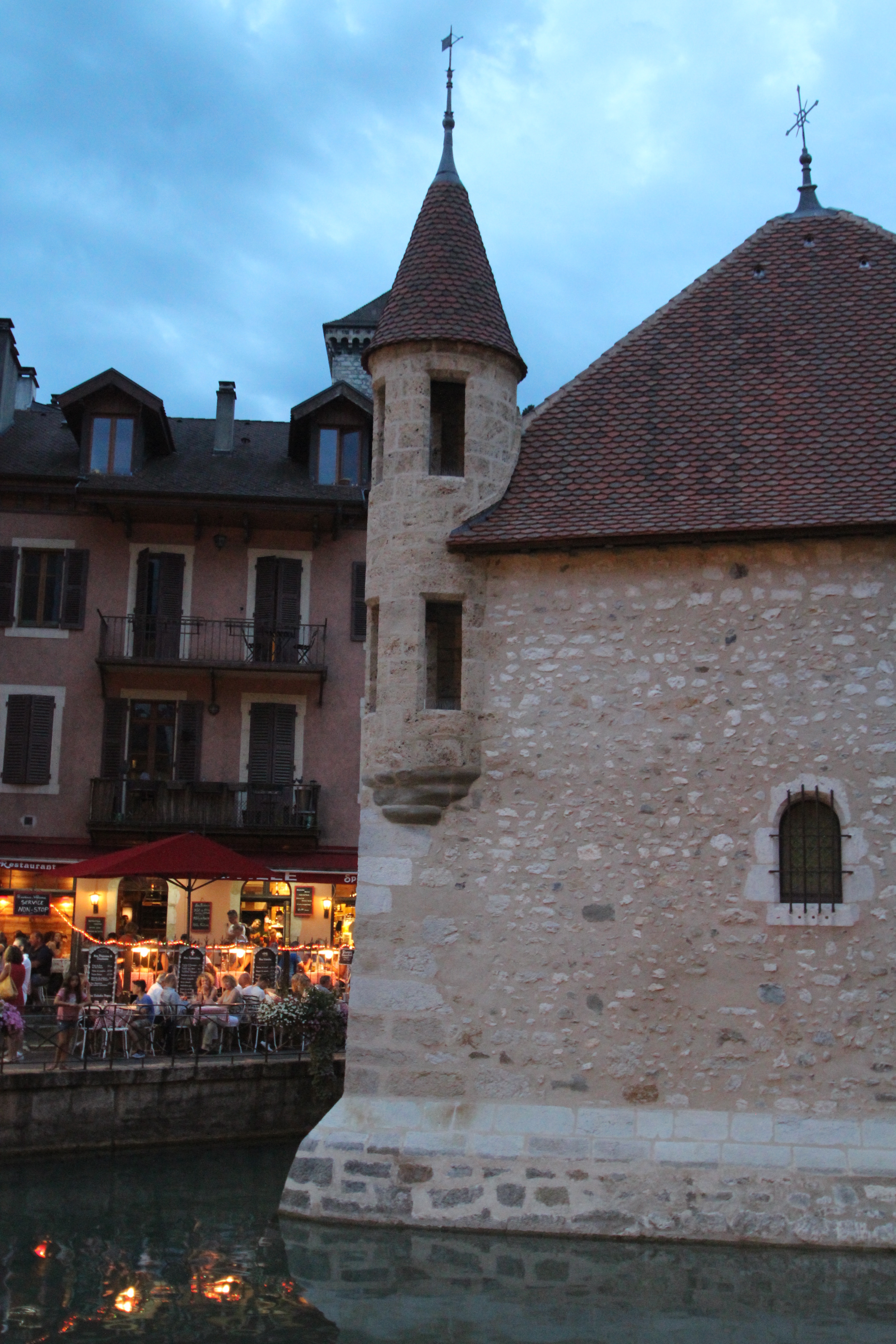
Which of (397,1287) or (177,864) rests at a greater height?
(177,864)

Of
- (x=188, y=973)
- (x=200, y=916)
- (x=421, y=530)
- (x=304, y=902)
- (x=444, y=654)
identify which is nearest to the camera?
(x=421, y=530)

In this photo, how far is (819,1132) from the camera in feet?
34.1

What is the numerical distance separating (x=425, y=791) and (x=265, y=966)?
7.06 m

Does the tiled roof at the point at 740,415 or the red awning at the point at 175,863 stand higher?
the tiled roof at the point at 740,415

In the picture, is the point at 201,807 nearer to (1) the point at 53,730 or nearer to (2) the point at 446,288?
(1) the point at 53,730

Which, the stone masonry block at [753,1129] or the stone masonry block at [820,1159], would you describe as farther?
the stone masonry block at [753,1129]

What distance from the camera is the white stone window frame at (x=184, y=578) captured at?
2350 cm

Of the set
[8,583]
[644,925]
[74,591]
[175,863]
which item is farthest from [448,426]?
[8,583]

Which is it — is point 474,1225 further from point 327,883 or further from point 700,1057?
point 327,883

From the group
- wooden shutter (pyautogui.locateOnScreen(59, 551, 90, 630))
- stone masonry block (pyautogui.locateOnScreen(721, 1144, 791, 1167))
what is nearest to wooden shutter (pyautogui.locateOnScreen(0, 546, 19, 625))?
wooden shutter (pyautogui.locateOnScreen(59, 551, 90, 630))

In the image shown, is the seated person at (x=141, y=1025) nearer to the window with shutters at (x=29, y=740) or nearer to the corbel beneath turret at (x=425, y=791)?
the corbel beneath turret at (x=425, y=791)

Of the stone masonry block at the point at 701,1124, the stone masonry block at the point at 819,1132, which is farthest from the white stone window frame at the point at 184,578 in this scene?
the stone masonry block at the point at 819,1132

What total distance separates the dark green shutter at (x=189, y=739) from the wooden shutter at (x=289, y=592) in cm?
217

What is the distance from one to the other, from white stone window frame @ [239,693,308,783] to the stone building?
11.3 m
